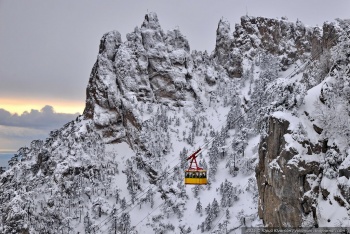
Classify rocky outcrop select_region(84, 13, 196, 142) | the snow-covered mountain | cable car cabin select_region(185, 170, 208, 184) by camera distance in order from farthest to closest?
rocky outcrop select_region(84, 13, 196, 142), the snow-covered mountain, cable car cabin select_region(185, 170, 208, 184)

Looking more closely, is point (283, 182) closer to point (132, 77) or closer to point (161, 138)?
point (161, 138)

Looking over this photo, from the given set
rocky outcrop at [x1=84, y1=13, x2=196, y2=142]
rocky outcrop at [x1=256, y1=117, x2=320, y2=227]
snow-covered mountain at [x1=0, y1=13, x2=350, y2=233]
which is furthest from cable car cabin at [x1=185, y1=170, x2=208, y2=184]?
rocky outcrop at [x1=84, y1=13, x2=196, y2=142]

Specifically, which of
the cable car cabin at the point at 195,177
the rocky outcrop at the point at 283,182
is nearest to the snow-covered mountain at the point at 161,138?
the rocky outcrop at the point at 283,182

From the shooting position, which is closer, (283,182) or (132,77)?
(283,182)

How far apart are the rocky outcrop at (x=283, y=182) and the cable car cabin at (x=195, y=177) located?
5768 mm

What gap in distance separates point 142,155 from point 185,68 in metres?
41.1

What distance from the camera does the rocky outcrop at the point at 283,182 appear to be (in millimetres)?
33281

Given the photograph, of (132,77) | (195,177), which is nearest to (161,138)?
(132,77)

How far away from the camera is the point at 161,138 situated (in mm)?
127500

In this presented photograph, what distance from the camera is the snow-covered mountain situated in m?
105

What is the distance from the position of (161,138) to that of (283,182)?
93685 millimetres

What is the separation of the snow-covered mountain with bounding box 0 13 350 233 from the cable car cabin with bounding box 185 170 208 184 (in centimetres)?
2007

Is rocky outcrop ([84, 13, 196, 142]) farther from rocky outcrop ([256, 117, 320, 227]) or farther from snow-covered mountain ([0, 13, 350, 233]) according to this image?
rocky outcrop ([256, 117, 320, 227])

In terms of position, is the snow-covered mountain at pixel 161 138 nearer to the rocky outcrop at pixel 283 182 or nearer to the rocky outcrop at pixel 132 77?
the rocky outcrop at pixel 132 77
